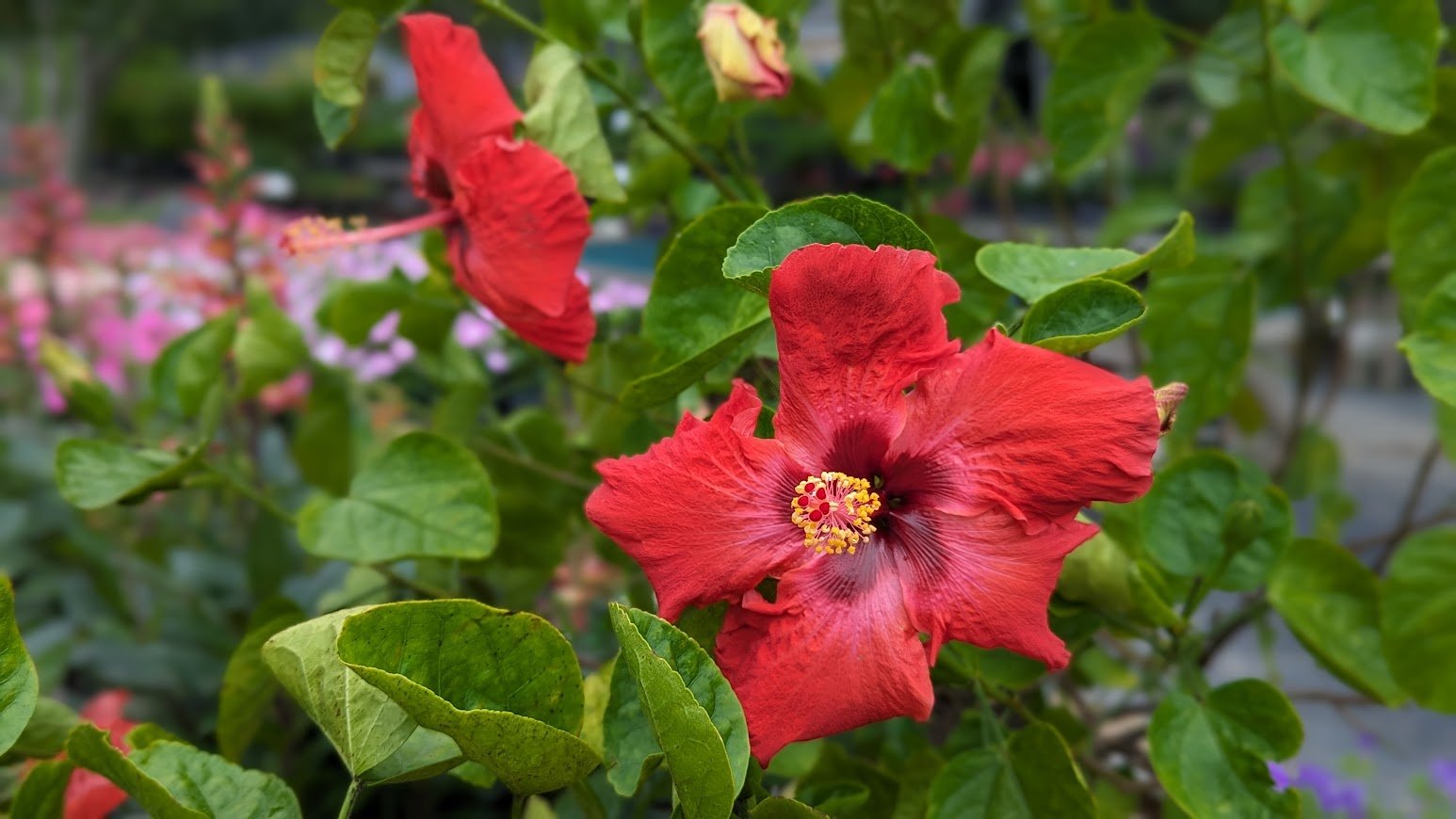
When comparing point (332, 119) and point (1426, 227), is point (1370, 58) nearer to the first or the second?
point (1426, 227)

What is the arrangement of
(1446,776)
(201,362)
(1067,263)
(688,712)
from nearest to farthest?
1. (688,712)
2. (1067,263)
3. (201,362)
4. (1446,776)

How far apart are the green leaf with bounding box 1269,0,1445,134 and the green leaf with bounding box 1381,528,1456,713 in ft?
0.68

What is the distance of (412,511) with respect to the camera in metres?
0.51

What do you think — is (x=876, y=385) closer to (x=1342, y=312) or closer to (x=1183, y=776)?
(x=1183, y=776)

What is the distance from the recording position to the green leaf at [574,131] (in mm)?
497

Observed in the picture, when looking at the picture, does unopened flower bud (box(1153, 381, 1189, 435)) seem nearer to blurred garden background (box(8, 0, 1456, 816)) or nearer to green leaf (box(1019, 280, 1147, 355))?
green leaf (box(1019, 280, 1147, 355))

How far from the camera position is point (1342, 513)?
1.00 metres

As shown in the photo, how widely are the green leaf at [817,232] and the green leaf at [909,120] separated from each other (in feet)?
0.71

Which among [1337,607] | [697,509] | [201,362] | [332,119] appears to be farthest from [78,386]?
[1337,607]

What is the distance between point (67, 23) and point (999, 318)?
402 inches

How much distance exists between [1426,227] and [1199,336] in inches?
6.0

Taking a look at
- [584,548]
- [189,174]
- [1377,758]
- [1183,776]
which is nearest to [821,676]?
[1183,776]

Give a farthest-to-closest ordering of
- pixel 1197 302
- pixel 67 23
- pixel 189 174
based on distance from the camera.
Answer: pixel 189 174 → pixel 67 23 → pixel 1197 302

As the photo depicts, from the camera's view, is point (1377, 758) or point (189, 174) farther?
point (189, 174)
